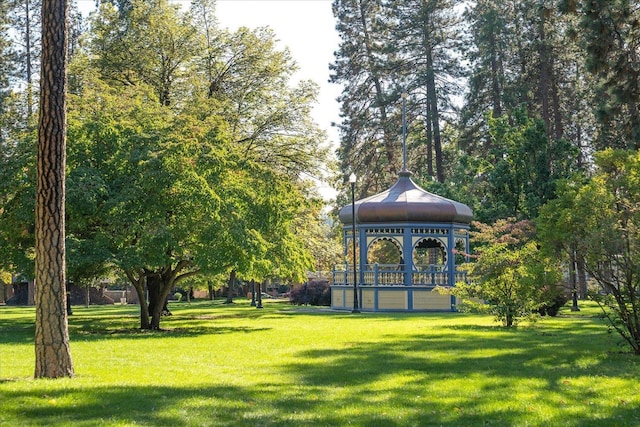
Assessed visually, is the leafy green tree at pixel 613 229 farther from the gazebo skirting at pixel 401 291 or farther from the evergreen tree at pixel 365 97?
the evergreen tree at pixel 365 97

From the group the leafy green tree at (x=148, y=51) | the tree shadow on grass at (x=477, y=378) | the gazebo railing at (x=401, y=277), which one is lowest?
the tree shadow on grass at (x=477, y=378)

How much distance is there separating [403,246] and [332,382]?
79.8ft

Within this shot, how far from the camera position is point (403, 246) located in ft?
115

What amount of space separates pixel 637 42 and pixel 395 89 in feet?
98.5

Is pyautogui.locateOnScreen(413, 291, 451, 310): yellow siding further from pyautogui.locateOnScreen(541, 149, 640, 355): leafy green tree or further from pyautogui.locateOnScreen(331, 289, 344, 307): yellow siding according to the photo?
pyautogui.locateOnScreen(541, 149, 640, 355): leafy green tree

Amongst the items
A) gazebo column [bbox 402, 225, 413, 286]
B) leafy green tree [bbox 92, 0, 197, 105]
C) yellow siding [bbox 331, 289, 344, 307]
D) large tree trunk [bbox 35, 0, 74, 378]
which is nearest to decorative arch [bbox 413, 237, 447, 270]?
gazebo column [bbox 402, 225, 413, 286]

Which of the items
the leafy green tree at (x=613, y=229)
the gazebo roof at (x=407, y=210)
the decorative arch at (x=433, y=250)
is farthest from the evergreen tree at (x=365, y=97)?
the leafy green tree at (x=613, y=229)

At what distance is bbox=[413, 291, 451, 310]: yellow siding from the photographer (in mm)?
34281

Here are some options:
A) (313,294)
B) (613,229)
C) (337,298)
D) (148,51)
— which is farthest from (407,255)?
(613,229)

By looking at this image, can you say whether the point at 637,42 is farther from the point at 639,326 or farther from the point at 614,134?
the point at 614,134

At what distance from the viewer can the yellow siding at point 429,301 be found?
3428 cm

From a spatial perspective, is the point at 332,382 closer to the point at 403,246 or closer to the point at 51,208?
the point at 51,208

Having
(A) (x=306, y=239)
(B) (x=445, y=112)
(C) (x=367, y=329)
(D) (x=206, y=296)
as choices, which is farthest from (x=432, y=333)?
(D) (x=206, y=296)

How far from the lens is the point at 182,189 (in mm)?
20453
